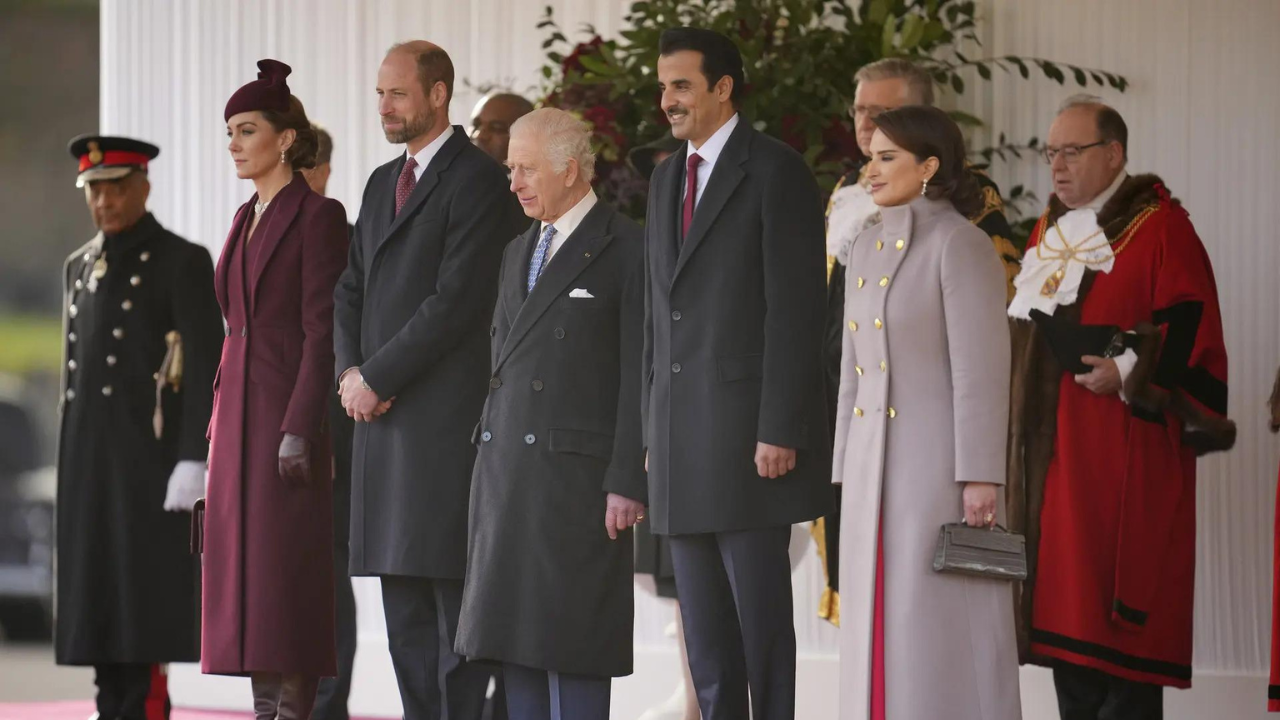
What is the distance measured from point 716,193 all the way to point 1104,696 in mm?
1691

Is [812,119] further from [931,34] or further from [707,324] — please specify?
[707,324]

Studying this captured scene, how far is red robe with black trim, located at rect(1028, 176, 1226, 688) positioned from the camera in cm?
429

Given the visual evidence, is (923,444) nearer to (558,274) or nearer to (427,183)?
(558,274)

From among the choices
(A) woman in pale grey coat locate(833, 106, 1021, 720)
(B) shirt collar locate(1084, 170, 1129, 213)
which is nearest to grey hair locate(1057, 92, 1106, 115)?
(B) shirt collar locate(1084, 170, 1129, 213)

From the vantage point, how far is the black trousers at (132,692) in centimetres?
486

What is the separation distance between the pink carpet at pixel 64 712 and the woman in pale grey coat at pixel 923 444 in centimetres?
324

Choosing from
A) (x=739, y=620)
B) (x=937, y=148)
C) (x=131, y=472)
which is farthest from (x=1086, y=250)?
(x=131, y=472)

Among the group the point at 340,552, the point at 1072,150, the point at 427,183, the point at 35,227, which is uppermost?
the point at 35,227

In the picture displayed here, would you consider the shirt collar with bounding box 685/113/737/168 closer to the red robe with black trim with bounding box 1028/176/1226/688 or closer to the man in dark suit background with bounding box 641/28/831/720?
the man in dark suit background with bounding box 641/28/831/720

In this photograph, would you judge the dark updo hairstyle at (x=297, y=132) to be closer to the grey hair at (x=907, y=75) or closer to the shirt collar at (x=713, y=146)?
the shirt collar at (x=713, y=146)

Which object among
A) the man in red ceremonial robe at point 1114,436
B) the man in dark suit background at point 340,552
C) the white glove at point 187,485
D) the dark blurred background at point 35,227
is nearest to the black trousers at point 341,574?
the man in dark suit background at point 340,552

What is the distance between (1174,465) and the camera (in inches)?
171

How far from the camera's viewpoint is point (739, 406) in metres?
3.57

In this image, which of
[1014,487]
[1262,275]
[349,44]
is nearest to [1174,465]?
[1014,487]
